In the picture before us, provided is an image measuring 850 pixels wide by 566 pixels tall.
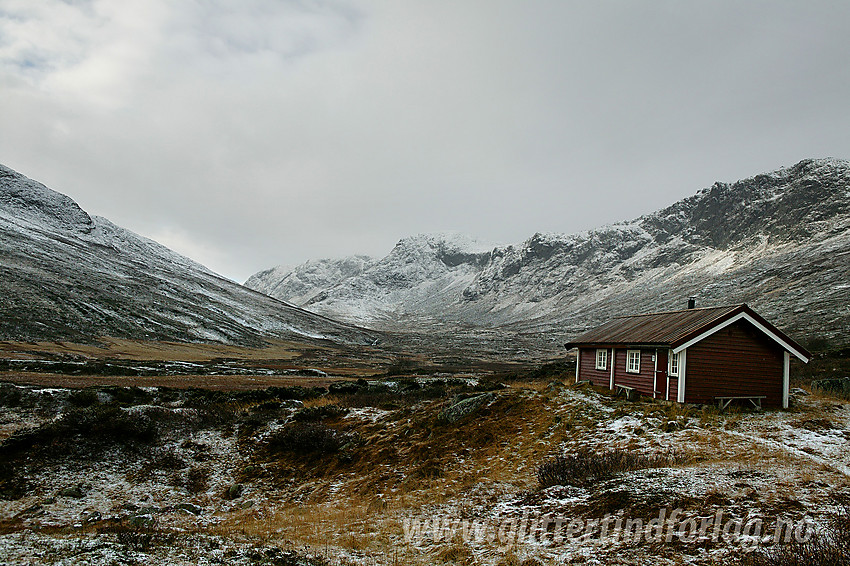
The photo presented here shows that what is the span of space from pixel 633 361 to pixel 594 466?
1191 centimetres

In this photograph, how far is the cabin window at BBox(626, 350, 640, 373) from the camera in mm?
23047

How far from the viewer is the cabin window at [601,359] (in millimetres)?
26016

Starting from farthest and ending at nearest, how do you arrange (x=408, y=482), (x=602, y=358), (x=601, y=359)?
(x=601, y=359)
(x=602, y=358)
(x=408, y=482)

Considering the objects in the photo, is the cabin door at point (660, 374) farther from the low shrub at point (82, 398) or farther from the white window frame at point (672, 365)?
the low shrub at point (82, 398)

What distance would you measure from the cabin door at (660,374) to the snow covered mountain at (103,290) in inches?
3408

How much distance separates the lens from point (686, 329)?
20562 millimetres

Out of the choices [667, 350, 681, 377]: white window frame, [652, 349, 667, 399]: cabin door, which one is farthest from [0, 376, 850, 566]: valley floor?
[667, 350, 681, 377]: white window frame

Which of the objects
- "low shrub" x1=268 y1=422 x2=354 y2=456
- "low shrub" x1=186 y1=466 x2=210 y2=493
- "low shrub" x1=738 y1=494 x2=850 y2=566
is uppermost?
"low shrub" x1=738 y1=494 x2=850 y2=566

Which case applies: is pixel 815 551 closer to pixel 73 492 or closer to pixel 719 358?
pixel 719 358

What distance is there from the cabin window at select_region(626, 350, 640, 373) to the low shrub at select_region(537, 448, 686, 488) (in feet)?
31.5

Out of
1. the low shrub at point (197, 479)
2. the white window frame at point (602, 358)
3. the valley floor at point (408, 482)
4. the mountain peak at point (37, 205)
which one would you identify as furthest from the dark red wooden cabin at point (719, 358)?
the mountain peak at point (37, 205)

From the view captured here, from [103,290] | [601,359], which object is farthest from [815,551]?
[103,290]

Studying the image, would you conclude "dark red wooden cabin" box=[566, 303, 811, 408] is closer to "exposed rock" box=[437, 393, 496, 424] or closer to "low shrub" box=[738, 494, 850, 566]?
"exposed rock" box=[437, 393, 496, 424]

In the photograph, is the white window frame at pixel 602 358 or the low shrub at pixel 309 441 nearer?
the low shrub at pixel 309 441
